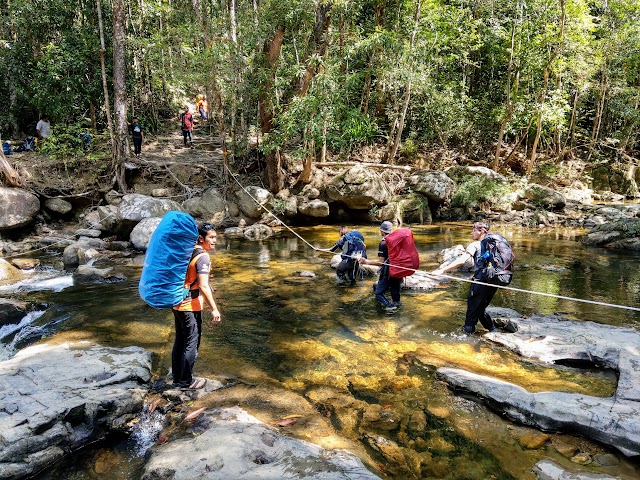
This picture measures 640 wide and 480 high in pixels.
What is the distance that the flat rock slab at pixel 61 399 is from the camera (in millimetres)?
3457

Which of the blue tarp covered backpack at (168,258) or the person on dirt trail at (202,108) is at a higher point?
the person on dirt trail at (202,108)

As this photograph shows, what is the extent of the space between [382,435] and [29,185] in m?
16.0

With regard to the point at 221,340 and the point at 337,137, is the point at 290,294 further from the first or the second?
the point at 337,137

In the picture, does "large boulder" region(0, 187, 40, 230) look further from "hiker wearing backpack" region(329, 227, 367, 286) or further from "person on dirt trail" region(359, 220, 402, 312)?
"person on dirt trail" region(359, 220, 402, 312)

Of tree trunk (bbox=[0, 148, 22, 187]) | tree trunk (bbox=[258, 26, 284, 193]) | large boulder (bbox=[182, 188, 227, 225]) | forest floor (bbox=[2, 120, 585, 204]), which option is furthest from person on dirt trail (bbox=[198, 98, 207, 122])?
tree trunk (bbox=[0, 148, 22, 187])

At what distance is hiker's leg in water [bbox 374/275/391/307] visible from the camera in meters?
7.84

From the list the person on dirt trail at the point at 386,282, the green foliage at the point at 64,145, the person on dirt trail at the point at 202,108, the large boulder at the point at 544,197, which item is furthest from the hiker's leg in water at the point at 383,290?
the person on dirt trail at the point at 202,108

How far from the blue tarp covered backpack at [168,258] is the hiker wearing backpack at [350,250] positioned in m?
4.81

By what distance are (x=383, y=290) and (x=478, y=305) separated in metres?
2.02

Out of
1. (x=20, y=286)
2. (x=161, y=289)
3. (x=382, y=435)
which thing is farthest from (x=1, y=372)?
(x=20, y=286)

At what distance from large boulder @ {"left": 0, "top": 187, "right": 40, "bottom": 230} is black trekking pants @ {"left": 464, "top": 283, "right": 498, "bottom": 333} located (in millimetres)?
14246

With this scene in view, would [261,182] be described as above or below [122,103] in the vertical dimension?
below

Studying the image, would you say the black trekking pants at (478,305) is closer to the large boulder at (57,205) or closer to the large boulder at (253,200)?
the large boulder at (253,200)

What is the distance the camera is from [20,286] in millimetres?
9414
